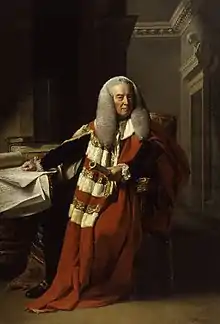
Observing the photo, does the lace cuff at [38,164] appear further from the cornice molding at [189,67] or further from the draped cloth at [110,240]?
the cornice molding at [189,67]

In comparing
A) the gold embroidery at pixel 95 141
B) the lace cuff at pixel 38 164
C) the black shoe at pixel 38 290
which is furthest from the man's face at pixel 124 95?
the black shoe at pixel 38 290

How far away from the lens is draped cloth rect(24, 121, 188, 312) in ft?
7.16

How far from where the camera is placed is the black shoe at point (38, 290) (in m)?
2.17

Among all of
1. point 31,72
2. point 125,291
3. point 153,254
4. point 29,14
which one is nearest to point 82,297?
point 125,291

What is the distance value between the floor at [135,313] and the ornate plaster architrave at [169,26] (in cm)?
91

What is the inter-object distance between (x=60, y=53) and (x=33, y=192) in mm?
497

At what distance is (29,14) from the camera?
7.29 ft

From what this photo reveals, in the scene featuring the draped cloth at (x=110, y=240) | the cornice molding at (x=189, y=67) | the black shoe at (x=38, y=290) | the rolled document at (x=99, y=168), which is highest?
the cornice molding at (x=189, y=67)

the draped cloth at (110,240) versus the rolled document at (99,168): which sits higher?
the rolled document at (99,168)

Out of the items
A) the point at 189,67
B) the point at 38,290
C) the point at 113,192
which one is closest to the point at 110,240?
the point at 113,192

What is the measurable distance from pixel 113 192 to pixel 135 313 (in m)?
0.42

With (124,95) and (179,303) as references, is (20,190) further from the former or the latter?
(179,303)

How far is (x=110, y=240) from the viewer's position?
86.8 inches

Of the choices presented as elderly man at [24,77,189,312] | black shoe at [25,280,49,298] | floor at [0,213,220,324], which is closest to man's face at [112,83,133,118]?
elderly man at [24,77,189,312]
